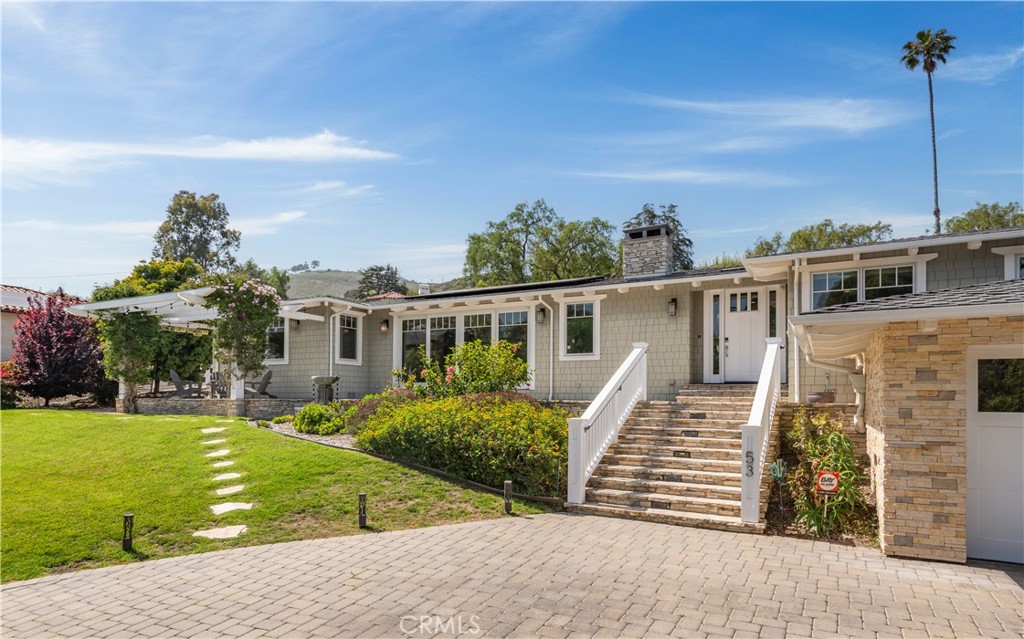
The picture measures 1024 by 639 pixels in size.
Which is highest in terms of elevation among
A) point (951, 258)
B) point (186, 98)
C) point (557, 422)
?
point (186, 98)

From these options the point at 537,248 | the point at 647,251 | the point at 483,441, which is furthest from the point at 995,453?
the point at 537,248

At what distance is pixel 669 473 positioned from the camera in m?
8.50

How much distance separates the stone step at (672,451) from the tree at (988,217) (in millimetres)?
31672

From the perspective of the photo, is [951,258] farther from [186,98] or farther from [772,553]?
[186,98]

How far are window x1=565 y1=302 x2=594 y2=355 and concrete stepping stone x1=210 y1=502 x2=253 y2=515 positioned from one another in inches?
322

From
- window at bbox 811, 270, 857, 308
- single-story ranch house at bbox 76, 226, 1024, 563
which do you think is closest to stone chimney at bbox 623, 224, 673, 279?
single-story ranch house at bbox 76, 226, 1024, 563

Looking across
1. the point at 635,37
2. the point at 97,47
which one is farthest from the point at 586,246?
the point at 97,47

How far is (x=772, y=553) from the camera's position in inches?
247

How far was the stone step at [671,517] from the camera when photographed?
719cm

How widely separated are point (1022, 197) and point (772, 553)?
1445 inches

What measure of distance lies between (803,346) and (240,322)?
40.0 feet

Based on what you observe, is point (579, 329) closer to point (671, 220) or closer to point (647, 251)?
point (647, 251)

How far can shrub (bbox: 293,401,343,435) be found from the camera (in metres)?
11.8

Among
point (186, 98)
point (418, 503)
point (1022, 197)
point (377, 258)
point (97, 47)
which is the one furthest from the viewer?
point (377, 258)
